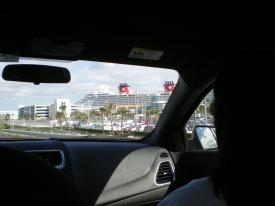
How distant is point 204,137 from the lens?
5156mm

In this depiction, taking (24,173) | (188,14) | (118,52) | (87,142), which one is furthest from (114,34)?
(24,173)

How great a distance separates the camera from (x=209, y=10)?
421cm

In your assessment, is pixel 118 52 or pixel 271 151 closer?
pixel 271 151

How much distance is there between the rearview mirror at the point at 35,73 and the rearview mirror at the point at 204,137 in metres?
1.88

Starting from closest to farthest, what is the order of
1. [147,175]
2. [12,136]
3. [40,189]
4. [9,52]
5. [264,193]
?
[264,193] < [40,189] < [9,52] < [12,136] < [147,175]

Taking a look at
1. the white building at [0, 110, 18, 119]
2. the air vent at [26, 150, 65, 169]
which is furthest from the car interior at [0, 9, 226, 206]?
the white building at [0, 110, 18, 119]

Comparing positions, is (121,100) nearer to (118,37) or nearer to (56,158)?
(118,37)

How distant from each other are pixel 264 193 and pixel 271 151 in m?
0.15

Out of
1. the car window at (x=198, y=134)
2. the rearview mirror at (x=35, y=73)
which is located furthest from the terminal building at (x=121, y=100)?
the rearview mirror at (x=35, y=73)

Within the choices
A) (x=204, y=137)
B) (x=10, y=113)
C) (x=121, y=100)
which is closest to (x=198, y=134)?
(x=204, y=137)

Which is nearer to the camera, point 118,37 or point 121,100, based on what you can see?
point 118,37

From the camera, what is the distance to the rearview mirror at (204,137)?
5070 mm

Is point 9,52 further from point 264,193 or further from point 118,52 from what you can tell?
point 264,193

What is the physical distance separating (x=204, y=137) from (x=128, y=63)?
1.17 m
